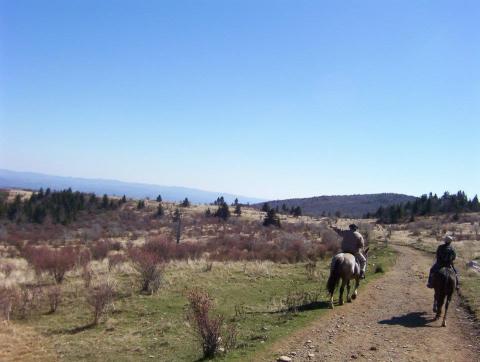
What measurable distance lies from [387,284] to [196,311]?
36.6 feet

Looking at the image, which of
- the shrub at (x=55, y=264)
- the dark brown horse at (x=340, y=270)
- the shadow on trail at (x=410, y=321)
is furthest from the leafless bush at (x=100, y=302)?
the shadow on trail at (x=410, y=321)

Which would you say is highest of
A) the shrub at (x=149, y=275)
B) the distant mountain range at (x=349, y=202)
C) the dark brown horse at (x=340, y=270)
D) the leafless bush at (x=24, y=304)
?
the distant mountain range at (x=349, y=202)

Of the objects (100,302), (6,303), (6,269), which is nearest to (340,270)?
(100,302)

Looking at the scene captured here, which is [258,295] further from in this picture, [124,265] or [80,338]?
[124,265]

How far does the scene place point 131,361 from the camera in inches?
458

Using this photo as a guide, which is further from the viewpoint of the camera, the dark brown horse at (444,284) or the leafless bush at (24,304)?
the leafless bush at (24,304)

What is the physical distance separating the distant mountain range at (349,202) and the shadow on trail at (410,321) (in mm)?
150410

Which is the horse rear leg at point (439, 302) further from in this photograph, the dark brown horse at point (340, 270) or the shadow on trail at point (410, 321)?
the dark brown horse at point (340, 270)

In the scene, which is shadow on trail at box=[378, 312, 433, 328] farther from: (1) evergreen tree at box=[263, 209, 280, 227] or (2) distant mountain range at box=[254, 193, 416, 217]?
(2) distant mountain range at box=[254, 193, 416, 217]

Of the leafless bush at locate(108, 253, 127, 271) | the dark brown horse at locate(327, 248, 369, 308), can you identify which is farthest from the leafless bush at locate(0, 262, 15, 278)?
the dark brown horse at locate(327, 248, 369, 308)

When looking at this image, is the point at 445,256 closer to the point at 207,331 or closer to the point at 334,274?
the point at 334,274

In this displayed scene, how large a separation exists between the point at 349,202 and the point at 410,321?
17650 cm

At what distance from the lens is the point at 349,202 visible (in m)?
185

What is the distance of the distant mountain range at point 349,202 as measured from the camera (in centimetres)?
16975
